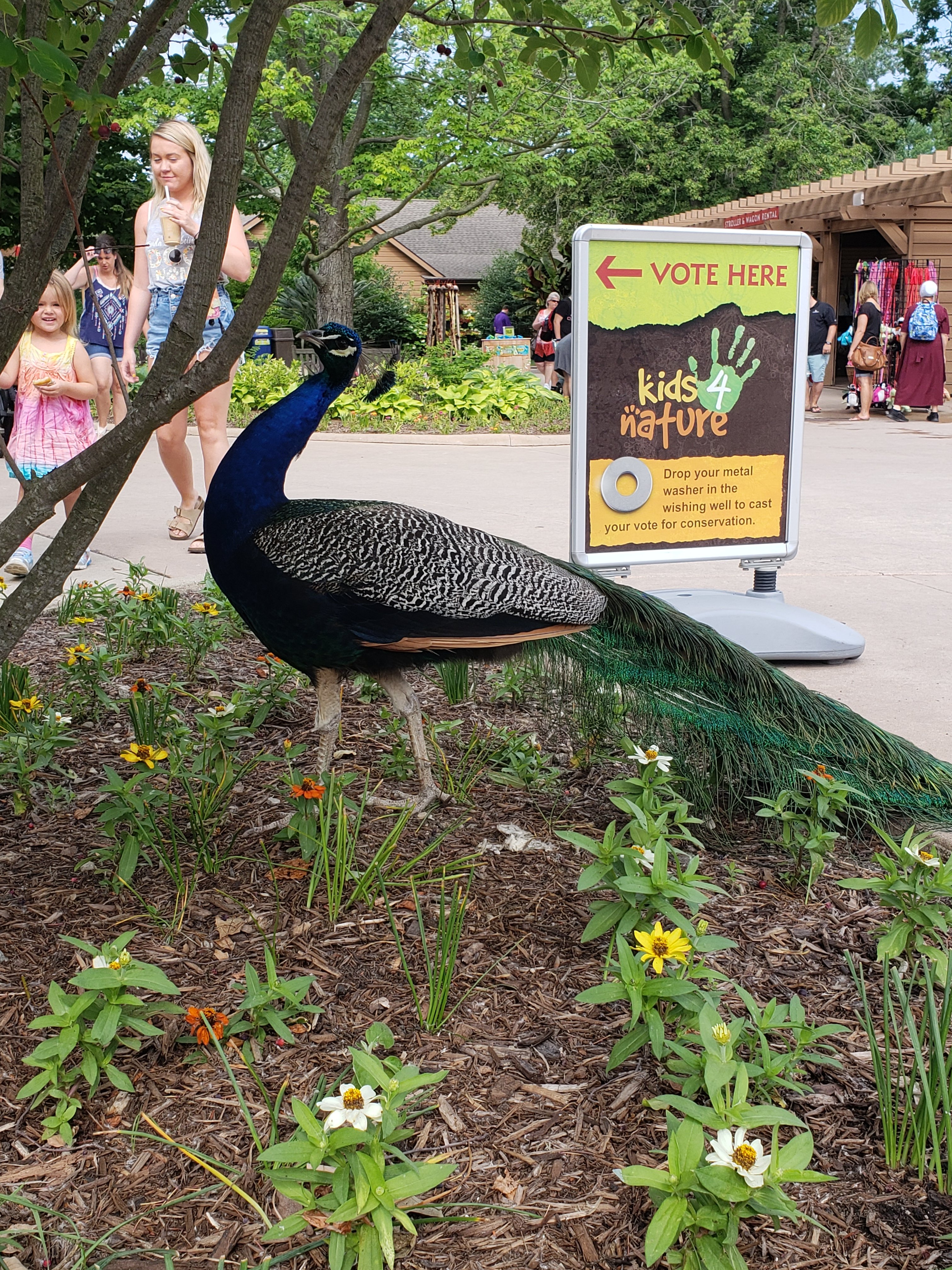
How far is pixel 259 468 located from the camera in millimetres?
3109

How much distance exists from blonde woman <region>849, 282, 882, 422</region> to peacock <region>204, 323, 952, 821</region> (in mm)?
15397

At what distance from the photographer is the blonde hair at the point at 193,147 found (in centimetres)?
598

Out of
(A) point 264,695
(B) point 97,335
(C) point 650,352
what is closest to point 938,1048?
(A) point 264,695

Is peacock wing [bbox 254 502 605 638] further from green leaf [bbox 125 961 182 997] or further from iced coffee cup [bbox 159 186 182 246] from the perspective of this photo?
iced coffee cup [bbox 159 186 182 246]

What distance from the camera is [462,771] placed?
3.63 m

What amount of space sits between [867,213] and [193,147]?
739 inches

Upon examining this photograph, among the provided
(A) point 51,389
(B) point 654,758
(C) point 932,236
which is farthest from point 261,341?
(B) point 654,758

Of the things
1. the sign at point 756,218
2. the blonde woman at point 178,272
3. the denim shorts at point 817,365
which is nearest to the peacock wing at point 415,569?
the blonde woman at point 178,272

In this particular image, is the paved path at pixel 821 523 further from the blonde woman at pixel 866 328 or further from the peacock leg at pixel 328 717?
the blonde woman at pixel 866 328

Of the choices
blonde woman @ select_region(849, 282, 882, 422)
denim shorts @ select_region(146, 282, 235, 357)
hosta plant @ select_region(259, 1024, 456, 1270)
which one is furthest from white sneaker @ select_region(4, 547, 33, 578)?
blonde woman @ select_region(849, 282, 882, 422)

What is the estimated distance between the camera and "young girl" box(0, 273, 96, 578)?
6379 mm

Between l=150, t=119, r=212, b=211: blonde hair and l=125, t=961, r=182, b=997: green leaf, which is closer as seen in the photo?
l=125, t=961, r=182, b=997: green leaf

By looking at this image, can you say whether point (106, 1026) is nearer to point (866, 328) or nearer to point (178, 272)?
point (178, 272)

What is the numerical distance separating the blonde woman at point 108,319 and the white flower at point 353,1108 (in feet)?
21.5
